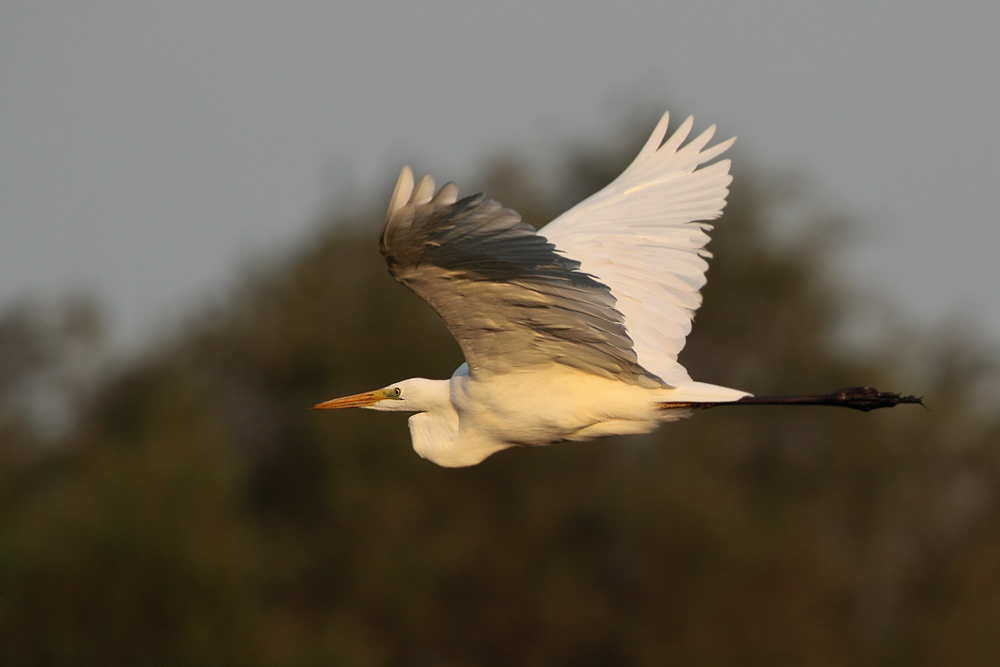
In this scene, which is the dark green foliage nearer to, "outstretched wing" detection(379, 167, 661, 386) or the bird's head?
the bird's head

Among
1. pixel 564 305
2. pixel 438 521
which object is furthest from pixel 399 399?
pixel 438 521

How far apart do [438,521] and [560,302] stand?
16.1 metres

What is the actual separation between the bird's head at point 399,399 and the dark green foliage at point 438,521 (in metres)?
10.9

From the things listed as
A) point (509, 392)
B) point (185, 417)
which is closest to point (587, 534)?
point (185, 417)

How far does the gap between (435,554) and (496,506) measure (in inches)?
63.4

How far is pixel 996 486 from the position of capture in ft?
83.9

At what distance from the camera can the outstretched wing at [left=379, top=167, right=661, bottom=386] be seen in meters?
5.10

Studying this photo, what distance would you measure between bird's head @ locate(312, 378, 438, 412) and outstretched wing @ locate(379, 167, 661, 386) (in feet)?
2.31

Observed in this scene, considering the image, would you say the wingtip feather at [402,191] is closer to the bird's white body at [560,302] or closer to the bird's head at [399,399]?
the bird's white body at [560,302]

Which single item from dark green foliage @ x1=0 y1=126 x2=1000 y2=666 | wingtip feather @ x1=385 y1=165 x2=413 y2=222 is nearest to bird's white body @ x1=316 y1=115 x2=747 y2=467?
wingtip feather @ x1=385 y1=165 x2=413 y2=222

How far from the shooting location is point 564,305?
226 inches

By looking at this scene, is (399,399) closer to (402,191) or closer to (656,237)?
(656,237)

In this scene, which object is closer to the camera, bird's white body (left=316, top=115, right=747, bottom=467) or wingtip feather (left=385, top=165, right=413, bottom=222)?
wingtip feather (left=385, top=165, right=413, bottom=222)

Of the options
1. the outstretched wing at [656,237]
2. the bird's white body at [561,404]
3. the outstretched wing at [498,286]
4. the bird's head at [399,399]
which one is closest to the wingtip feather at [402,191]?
the outstretched wing at [498,286]
